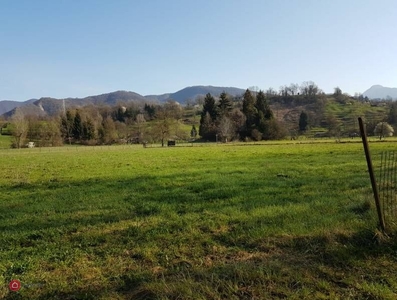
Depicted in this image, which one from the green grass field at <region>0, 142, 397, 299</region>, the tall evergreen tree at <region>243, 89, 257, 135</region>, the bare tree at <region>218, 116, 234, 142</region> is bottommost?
the green grass field at <region>0, 142, 397, 299</region>

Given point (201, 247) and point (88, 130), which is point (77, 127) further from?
point (201, 247)

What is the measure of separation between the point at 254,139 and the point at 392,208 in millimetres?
95461

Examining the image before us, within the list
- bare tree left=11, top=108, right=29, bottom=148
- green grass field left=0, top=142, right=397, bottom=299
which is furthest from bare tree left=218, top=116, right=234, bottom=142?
green grass field left=0, top=142, right=397, bottom=299

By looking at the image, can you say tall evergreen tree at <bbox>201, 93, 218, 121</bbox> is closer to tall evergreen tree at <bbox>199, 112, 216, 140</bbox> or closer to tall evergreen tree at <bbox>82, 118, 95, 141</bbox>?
tall evergreen tree at <bbox>199, 112, 216, 140</bbox>

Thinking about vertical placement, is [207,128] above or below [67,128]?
below

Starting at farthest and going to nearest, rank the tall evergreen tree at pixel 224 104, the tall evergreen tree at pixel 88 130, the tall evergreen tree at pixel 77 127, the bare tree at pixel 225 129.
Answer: the tall evergreen tree at pixel 77 127 → the tall evergreen tree at pixel 88 130 → the tall evergreen tree at pixel 224 104 → the bare tree at pixel 225 129

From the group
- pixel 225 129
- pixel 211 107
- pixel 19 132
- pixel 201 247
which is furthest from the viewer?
pixel 211 107

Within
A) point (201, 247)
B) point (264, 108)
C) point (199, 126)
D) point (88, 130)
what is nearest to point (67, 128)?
point (88, 130)

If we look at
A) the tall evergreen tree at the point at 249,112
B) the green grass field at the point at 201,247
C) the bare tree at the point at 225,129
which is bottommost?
the green grass field at the point at 201,247

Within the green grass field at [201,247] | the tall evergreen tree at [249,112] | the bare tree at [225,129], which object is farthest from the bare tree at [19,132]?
the green grass field at [201,247]

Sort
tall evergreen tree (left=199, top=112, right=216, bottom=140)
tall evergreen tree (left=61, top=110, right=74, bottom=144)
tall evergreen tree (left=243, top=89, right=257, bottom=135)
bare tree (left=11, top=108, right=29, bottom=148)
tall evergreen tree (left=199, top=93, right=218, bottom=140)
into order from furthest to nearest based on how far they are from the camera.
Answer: tall evergreen tree (left=61, top=110, right=74, bottom=144)
tall evergreen tree (left=199, top=93, right=218, bottom=140)
tall evergreen tree (left=199, top=112, right=216, bottom=140)
tall evergreen tree (left=243, top=89, right=257, bottom=135)
bare tree (left=11, top=108, right=29, bottom=148)

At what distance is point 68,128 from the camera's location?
12212 cm

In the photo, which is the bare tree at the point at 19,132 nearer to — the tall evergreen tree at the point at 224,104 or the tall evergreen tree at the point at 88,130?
the tall evergreen tree at the point at 88,130

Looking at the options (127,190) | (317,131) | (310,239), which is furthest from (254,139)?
(310,239)
